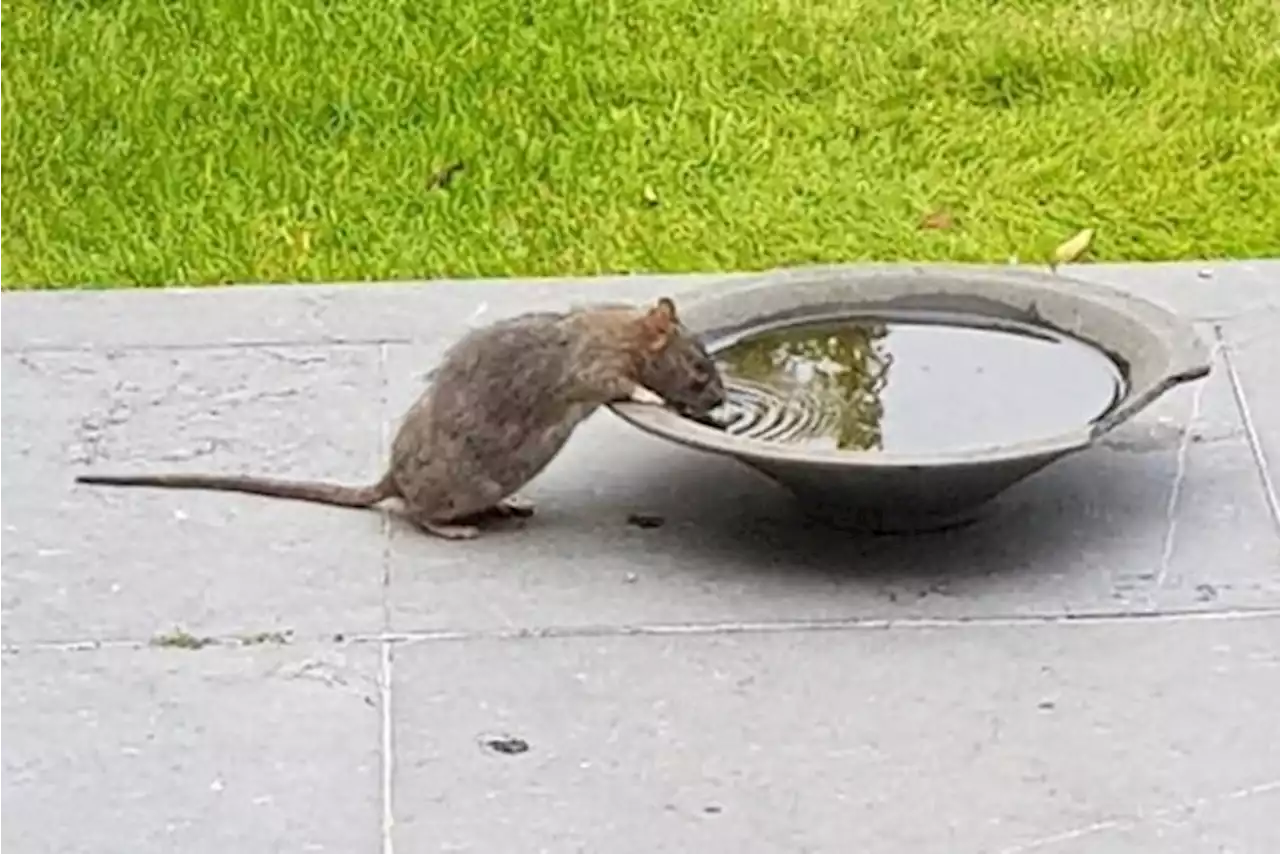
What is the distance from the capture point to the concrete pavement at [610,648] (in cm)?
378

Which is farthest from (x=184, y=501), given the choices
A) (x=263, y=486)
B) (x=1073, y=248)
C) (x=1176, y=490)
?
(x=1073, y=248)

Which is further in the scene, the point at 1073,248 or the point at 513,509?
the point at 1073,248

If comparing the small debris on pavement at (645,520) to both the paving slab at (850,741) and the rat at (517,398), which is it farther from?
the paving slab at (850,741)

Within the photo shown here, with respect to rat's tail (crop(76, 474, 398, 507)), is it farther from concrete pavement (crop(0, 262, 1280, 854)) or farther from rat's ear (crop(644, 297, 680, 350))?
rat's ear (crop(644, 297, 680, 350))

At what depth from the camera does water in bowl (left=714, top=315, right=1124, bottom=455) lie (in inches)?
179

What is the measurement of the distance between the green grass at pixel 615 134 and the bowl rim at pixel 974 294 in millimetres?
980

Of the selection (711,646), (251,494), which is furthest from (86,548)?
(711,646)

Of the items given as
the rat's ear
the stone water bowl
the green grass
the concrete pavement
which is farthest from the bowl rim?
the green grass

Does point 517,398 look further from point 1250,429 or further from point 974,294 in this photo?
point 1250,429

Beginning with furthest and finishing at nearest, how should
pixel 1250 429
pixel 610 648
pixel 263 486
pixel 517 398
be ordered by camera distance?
pixel 1250 429
pixel 263 486
pixel 517 398
pixel 610 648

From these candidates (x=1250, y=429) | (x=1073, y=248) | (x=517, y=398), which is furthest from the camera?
(x=1073, y=248)

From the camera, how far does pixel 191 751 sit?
396 centimetres

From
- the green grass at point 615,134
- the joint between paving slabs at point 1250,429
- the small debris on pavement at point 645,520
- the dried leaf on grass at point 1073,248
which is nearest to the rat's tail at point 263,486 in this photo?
the small debris on pavement at point 645,520

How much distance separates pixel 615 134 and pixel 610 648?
2584mm
